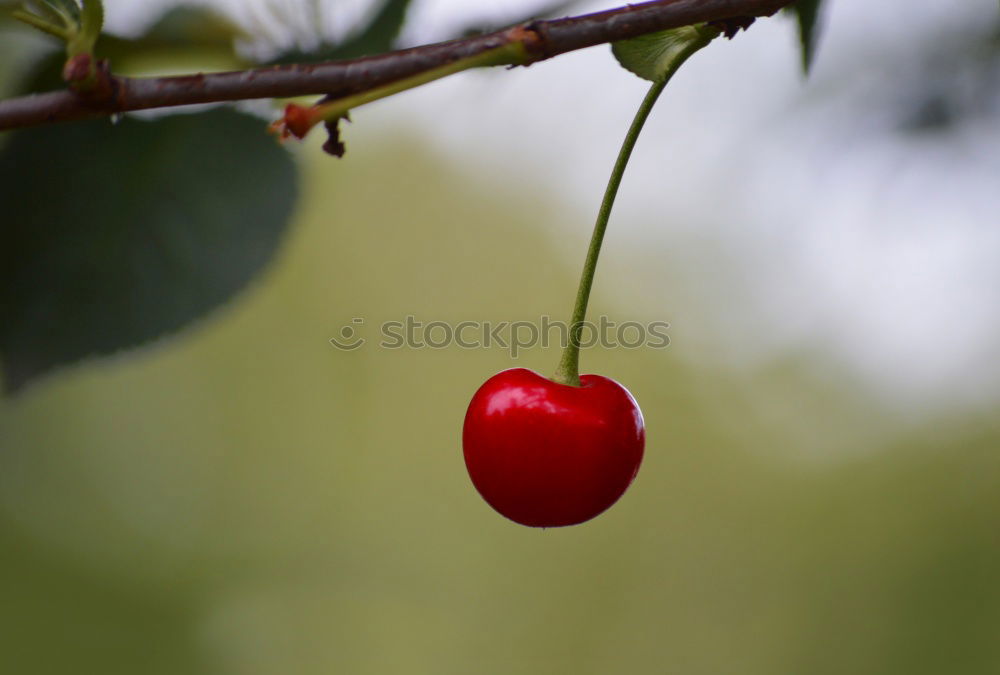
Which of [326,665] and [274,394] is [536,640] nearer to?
[326,665]

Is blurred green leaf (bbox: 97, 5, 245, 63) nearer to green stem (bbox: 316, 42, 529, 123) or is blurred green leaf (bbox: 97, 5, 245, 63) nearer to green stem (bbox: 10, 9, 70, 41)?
green stem (bbox: 10, 9, 70, 41)

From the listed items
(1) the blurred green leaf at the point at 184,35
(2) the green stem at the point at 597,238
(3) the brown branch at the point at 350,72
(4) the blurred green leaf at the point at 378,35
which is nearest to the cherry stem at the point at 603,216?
(2) the green stem at the point at 597,238

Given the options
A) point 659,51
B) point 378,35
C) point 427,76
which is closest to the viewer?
point 427,76

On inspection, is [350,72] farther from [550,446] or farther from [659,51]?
[550,446]

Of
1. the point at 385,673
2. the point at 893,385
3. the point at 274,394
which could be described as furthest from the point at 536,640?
the point at 893,385

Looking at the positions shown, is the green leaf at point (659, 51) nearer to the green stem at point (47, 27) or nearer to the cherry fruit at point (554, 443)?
the cherry fruit at point (554, 443)

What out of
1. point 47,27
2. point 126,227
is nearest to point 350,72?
point 47,27

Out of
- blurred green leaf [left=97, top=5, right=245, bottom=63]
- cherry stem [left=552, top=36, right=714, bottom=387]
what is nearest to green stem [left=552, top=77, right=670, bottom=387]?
cherry stem [left=552, top=36, right=714, bottom=387]
